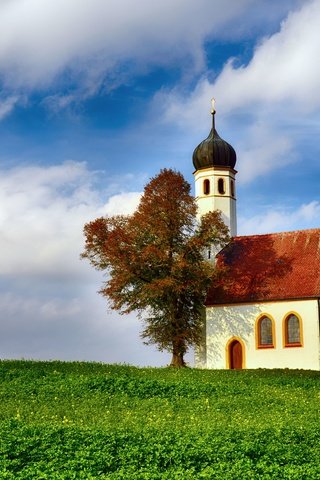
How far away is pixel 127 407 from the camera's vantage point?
20.7 m

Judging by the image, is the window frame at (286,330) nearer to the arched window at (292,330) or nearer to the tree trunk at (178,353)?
the arched window at (292,330)

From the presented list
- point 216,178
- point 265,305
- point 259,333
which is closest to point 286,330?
point 259,333

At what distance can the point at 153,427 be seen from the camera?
15.5 m

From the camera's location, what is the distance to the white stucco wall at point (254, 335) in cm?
3838

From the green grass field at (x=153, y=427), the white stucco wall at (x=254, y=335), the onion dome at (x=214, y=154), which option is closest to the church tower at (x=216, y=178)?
the onion dome at (x=214, y=154)

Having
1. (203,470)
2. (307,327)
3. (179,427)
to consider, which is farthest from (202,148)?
(203,470)

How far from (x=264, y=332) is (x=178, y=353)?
5.54m

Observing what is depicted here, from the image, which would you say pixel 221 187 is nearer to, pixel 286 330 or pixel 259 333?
pixel 259 333

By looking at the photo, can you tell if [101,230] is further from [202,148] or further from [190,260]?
[202,148]

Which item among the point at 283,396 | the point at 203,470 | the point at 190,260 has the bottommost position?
the point at 203,470

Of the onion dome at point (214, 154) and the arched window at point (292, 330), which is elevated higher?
the onion dome at point (214, 154)

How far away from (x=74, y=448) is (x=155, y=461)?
1.80 meters

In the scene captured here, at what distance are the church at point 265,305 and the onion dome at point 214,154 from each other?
6.07 meters

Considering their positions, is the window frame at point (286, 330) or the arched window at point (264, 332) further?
the arched window at point (264, 332)
